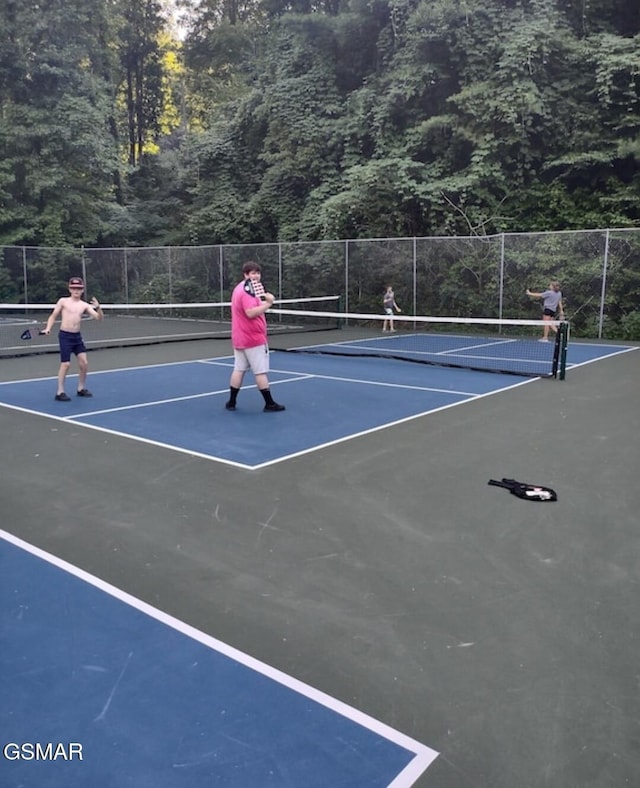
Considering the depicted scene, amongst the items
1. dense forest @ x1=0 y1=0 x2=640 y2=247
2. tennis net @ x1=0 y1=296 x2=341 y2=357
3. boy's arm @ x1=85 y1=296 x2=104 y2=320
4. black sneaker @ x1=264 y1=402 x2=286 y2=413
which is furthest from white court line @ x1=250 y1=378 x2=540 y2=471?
dense forest @ x1=0 y1=0 x2=640 y2=247

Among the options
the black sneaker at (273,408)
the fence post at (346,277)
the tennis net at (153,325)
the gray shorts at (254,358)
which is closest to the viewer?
the gray shorts at (254,358)

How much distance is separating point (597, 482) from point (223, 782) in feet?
14.7

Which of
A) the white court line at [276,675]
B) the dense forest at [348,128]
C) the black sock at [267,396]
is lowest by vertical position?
the white court line at [276,675]

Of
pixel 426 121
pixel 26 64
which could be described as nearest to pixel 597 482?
pixel 426 121

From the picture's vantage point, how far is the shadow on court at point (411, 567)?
2.79 m

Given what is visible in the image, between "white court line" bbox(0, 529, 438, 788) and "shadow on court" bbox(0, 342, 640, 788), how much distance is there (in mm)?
37

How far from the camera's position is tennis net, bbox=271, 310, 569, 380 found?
1238cm

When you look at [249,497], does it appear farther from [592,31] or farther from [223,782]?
[592,31]

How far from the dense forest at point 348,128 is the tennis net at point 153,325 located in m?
3.42

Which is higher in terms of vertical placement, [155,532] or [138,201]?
[138,201]

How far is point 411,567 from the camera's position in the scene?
167 inches

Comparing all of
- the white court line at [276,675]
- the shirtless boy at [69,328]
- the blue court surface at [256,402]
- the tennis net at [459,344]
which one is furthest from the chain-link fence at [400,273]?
the white court line at [276,675]

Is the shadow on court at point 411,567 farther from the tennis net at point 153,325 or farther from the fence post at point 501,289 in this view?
the fence post at point 501,289

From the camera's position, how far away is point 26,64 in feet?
94.1
